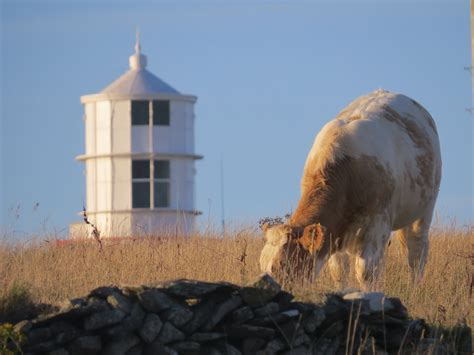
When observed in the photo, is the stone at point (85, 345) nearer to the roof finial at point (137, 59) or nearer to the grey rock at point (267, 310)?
the grey rock at point (267, 310)

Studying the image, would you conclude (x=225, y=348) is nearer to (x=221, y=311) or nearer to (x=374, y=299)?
(x=221, y=311)

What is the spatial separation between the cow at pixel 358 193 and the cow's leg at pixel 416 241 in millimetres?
251

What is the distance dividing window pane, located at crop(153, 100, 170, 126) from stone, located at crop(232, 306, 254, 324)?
59.4m

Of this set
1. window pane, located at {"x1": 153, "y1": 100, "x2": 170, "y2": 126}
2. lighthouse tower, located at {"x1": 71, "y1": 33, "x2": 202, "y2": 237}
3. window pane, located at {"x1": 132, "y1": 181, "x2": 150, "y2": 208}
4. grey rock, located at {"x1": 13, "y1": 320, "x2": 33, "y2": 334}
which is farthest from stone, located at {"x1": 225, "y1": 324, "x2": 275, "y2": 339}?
window pane, located at {"x1": 153, "y1": 100, "x2": 170, "y2": 126}

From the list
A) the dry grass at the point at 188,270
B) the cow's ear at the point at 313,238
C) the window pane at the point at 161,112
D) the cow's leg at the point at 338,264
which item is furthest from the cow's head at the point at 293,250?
the window pane at the point at 161,112

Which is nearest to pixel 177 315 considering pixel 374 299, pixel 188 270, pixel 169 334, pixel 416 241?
pixel 169 334

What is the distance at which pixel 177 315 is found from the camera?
28.1 feet

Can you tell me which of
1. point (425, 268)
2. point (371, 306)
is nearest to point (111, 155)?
point (425, 268)

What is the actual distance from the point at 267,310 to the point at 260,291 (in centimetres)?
15

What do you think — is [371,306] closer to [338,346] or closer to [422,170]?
[338,346]

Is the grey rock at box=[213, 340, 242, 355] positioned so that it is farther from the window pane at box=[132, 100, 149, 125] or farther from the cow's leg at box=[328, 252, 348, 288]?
the window pane at box=[132, 100, 149, 125]

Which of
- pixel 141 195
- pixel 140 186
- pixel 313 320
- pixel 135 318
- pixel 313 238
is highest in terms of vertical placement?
pixel 313 238

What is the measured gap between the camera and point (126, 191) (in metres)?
65.8

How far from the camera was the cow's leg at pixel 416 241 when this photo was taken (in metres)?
14.4
